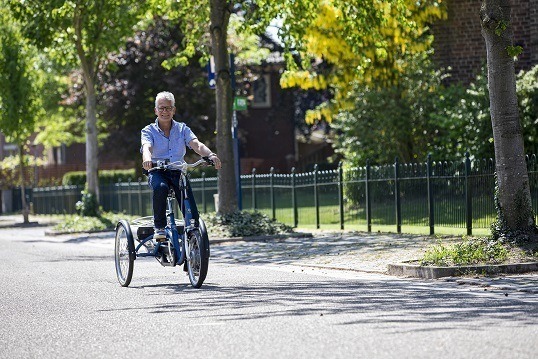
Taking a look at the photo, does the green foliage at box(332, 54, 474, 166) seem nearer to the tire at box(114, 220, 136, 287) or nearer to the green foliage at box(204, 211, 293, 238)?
the green foliage at box(204, 211, 293, 238)

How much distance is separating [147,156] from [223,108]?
35.4 ft

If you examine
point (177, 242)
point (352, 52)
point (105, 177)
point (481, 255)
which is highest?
point (352, 52)

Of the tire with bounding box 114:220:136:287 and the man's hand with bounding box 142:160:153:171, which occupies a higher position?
the man's hand with bounding box 142:160:153:171

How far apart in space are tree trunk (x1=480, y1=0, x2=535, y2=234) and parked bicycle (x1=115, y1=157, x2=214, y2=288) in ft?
13.4

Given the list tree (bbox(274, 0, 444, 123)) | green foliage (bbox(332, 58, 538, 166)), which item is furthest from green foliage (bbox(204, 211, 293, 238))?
green foliage (bbox(332, 58, 538, 166))

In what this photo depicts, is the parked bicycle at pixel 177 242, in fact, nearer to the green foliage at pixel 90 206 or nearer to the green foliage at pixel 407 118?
the green foliage at pixel 407 118

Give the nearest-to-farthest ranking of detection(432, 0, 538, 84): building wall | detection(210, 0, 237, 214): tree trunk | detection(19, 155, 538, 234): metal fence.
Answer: detection(19, 155, 538, 234): metal fence, detection(210, 0, 237, 214): tree trunk, detection(432, 0, 538, 84): building wall

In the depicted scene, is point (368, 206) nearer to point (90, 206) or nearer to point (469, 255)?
point (469, 255)

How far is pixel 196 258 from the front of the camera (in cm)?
1173

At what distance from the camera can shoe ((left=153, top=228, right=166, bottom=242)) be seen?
12195mm

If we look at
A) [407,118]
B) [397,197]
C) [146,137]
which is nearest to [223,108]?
[397,197]

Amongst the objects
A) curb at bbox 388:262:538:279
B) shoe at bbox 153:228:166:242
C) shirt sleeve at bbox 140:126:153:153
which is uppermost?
shirt sleeve at bbox 140:126:153:153

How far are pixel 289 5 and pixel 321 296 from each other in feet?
40.0

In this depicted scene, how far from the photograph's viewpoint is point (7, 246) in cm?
2334
